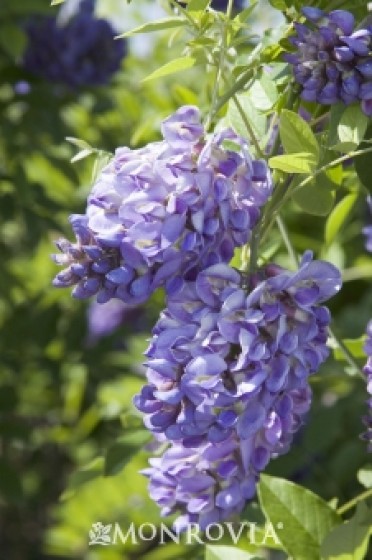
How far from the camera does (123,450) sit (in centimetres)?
146

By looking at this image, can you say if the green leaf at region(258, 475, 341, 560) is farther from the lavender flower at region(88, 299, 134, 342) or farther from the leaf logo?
the lavender flower at region(88, 299, 134, 342)

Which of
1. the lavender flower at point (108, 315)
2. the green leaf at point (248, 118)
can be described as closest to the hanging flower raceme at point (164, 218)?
the green leaf at point (248, 118)

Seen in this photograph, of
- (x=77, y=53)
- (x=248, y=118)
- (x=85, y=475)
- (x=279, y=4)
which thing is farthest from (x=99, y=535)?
(x=77, y=53)

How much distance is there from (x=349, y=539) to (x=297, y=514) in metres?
0.10

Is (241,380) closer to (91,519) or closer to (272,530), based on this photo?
(272,530)

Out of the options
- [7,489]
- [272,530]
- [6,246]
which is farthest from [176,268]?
[6,246]

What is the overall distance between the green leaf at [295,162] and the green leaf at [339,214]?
435mm

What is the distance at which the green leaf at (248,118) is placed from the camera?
1.12m

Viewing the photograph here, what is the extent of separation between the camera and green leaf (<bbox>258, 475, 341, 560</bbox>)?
1245mm

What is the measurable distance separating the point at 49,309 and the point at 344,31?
1461mm

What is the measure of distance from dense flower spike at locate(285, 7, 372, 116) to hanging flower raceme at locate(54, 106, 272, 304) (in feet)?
0.37

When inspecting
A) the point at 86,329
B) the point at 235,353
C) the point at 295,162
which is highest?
the point at 295,162

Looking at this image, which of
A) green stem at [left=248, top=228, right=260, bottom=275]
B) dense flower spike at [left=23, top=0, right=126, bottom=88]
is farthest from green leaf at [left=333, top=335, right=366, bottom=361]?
dense flower spike at [left=23, top=0, right=126, bottom=88]

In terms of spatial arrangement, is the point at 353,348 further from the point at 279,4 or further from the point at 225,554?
the point at 279,4
